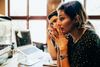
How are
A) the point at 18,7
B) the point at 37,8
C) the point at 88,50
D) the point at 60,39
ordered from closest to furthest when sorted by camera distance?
1. the point at 88,50
2. the point at 60,39
3. the point at 37,8
4. the point at 18,7

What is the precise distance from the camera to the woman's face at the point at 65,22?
1230 mm

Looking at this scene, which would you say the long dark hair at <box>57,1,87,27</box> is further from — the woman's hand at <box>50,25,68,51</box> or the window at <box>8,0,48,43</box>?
the window at <box>8,0,48,43</box>

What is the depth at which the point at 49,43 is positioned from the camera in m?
2.01

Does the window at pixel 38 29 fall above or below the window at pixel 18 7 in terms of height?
below

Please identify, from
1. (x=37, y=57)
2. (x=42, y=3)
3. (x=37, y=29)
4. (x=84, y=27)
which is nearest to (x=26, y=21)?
(x=37, y=29)

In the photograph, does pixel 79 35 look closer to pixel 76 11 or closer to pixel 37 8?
pixel 76 11

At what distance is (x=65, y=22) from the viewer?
1.24 metres

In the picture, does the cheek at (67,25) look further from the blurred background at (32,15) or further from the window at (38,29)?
the window at (38,29)

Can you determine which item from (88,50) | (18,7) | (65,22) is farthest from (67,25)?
(18,7)

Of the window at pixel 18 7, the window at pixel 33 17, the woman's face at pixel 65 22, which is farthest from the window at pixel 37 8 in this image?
the woman's face at pixel 65 22

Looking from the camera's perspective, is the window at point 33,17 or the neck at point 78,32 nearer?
the neck at point 78,32

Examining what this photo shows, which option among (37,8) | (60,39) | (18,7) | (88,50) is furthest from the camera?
(18,7)

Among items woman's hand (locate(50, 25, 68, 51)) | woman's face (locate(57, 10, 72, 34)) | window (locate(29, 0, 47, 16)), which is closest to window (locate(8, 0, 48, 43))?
window (locate(29, 0, 47, 16))

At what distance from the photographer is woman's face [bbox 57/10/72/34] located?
4.04 ft
